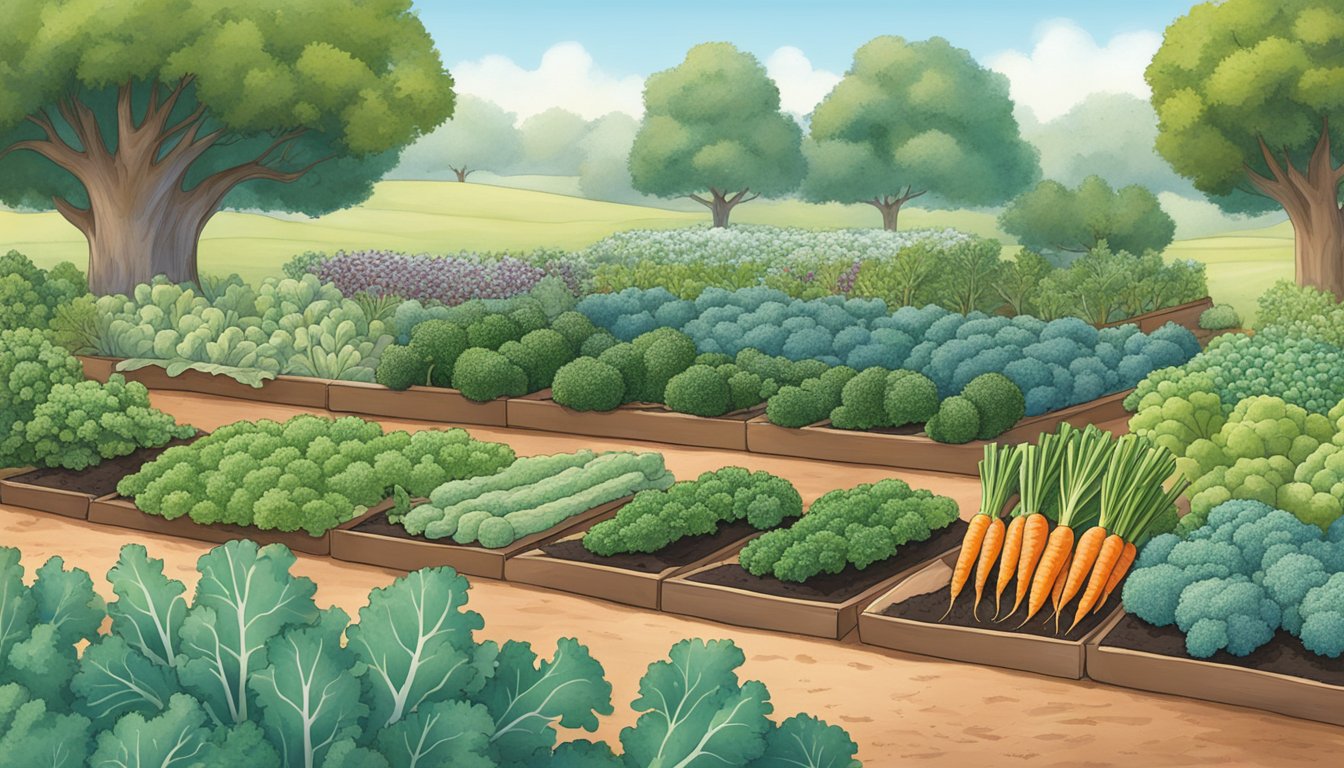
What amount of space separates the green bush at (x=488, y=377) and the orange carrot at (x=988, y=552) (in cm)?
532

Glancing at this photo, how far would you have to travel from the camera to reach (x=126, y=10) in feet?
46.8

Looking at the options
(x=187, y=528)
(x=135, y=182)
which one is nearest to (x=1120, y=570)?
(x=187, y=528)

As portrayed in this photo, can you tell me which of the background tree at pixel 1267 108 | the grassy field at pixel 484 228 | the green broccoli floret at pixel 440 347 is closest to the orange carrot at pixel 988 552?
the green broccoli floret at pixel 440 347

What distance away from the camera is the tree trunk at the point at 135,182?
51.8 feet

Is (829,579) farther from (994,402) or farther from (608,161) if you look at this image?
(608,161)

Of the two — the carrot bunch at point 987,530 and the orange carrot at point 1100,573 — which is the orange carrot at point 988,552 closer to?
the carrot bunch at point 987,530

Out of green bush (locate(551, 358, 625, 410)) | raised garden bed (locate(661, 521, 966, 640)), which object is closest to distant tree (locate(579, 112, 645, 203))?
green bush (locate(551, 358, 625, 410))

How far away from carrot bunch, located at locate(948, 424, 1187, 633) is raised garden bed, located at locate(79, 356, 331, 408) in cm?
687

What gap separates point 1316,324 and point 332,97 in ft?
32.6

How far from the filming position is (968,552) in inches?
233

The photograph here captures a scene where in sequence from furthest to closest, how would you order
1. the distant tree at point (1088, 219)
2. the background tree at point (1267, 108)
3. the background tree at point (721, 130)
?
the background tree at point (721, 130)
the distant tree at point (1088, 219)
the background tree at point (1267, 108)

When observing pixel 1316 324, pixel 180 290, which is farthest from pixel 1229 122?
pixel 180 290

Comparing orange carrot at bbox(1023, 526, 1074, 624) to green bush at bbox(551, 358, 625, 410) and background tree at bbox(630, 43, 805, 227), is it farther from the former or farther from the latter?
background tree at bbox(630, 43, 805, 227)

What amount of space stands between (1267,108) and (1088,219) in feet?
19.1
